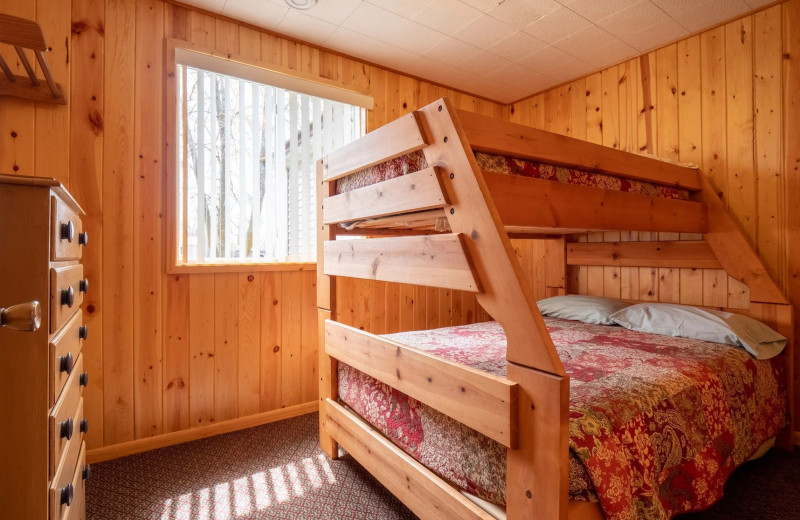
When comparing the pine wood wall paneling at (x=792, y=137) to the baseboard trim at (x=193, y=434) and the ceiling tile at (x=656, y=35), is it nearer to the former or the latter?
the ceiling tile at (x=656, y=35)

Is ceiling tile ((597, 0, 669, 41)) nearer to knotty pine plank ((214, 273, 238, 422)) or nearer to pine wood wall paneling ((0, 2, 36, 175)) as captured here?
knotty pine plank ((214, 273, 238, 422))

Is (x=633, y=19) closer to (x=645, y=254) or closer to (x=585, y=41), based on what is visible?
(x=585, y=41)

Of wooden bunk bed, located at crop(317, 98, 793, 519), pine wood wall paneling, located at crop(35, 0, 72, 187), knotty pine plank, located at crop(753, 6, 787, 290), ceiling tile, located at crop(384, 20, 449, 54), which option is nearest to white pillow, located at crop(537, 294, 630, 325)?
wooden bunk bed, located at crop(317, 98, 793, 519)

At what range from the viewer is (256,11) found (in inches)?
84.4

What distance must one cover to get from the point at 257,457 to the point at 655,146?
2967mm

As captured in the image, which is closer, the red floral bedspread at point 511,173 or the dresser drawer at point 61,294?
the dresser drawer at point 61,294

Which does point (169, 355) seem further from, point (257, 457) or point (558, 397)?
point (558, 397)

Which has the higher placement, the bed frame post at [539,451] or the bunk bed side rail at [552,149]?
the bunk bed side rail at [552,149]

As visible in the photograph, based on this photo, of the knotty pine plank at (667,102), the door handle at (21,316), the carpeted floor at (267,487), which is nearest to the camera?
the door handle at (21,316)

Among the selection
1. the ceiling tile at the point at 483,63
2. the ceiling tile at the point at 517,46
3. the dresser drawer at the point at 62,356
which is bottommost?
the dresser drawer at the point at 62,356

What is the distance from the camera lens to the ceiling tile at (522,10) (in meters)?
2.11

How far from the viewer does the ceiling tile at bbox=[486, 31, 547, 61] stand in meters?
2.45

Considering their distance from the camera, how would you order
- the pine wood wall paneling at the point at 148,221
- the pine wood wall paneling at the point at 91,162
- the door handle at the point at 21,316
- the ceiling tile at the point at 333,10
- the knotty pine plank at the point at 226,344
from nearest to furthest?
the door handle at the point at 21,316 → the pine wood wall paneling at the point at 91,162 → the pine wood wall paneling at the point at 148,221 → the ceiling tile at the point at 333,10 → the knotty pine plank at the point at 226,344

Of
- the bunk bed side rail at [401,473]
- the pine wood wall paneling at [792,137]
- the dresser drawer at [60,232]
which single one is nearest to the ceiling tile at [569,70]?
the pine wood wall paneling at [792,137]
